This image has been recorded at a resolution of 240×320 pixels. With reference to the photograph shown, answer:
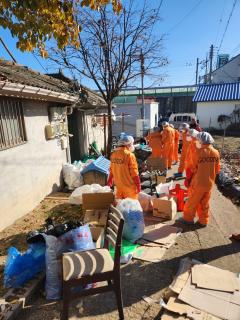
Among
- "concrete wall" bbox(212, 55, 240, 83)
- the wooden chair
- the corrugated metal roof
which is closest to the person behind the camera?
the wooden chair

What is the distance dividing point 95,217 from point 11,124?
2.65m

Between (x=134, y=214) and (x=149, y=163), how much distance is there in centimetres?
320

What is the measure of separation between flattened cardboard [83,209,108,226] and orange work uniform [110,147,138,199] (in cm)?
62

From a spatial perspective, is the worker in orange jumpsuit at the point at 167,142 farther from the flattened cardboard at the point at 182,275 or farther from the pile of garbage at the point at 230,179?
the flattened cardboard at the point at 182,275

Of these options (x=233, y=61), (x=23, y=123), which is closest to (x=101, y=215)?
(x=23, y=123)

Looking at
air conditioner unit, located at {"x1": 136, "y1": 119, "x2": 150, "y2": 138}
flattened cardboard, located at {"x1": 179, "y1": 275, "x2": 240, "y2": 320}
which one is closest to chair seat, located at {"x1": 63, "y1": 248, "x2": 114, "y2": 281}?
flattened cardboard, located at {"x1": 179, "y1": 275, "x2": 240, "y2": 320}

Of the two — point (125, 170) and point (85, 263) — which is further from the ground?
point (125, 170)

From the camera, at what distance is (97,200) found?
460cm

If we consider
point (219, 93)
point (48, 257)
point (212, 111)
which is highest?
point (219, 93)

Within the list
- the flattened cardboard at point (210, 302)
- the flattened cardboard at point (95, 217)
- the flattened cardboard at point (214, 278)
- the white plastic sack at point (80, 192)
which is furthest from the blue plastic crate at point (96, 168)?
the flattened cardboard at point (210, 302)

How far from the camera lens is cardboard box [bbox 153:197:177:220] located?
499cm

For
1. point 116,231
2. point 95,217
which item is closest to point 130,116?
point 95,217

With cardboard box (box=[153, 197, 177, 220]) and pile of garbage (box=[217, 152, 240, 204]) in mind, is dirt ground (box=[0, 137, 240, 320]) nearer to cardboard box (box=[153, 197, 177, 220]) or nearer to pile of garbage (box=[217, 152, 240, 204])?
cardboard box (box=[153, 197, 177, 220])

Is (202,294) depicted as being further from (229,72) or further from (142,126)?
(229,72)
